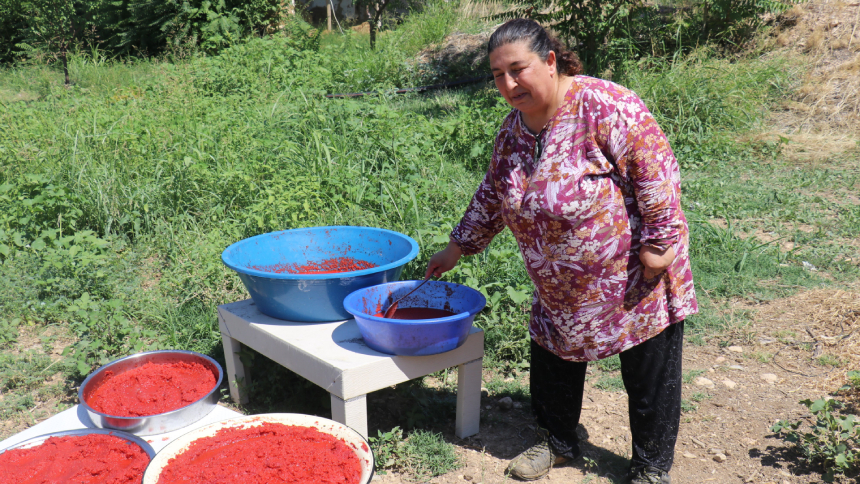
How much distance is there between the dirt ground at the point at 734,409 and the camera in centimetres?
252

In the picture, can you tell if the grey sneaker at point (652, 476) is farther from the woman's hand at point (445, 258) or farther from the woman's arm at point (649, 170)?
the woman's hand at point (445, 258)

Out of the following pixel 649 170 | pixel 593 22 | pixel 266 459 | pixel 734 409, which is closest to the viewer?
pixel 649 170

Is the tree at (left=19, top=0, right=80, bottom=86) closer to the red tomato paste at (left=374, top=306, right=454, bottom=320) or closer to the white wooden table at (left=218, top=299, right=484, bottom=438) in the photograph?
the white wooden table at (left=218, top=299, right=484, bottom=438)

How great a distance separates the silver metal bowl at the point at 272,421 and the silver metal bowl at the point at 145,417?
0.23 meters

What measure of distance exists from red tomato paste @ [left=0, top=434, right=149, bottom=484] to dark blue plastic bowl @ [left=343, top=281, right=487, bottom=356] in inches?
35.6

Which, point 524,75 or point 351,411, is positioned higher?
point 524,75

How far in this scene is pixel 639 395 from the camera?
7.41ft

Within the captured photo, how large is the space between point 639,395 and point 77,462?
1.96m

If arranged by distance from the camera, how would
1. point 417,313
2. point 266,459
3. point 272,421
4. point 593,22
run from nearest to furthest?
1. point 266,459
2. point 272,421
3. point 417,313
4. point 593,22

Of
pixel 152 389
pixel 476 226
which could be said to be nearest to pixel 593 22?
pixel 476 226

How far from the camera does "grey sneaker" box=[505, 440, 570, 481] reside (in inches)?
96.4

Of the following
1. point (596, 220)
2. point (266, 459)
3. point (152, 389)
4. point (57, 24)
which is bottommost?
point (152, 389)

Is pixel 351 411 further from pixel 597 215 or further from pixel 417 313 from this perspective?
pixel 597 215

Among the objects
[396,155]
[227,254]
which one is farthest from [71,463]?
[396,155]
